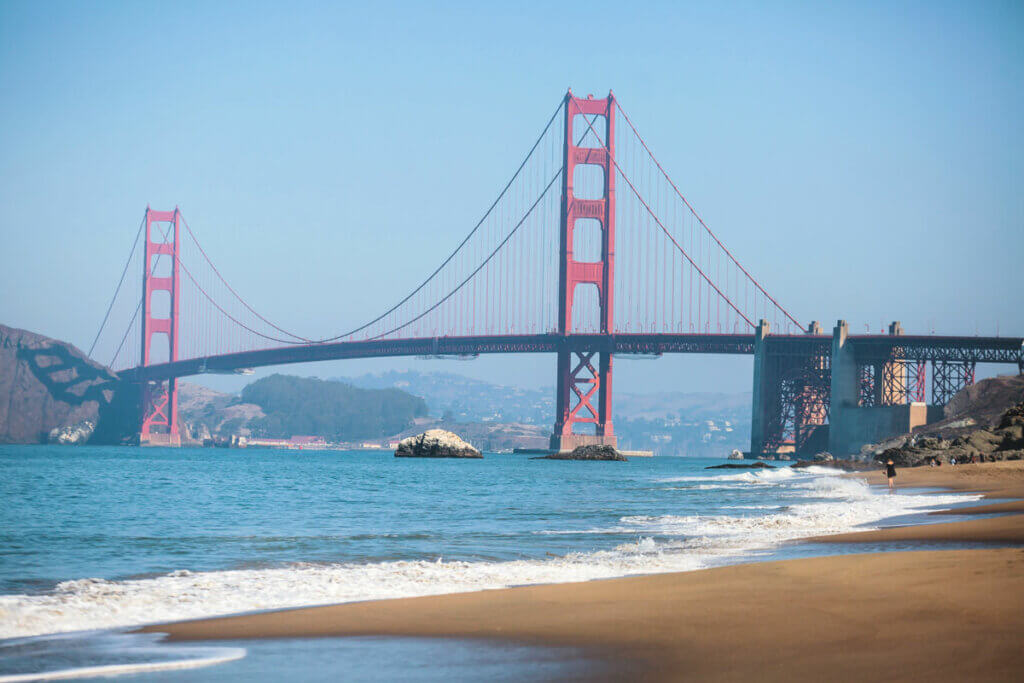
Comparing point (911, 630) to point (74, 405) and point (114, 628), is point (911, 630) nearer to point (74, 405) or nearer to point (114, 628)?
point (114, 628)

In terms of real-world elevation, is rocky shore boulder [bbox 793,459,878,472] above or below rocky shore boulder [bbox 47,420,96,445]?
above

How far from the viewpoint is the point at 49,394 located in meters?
111

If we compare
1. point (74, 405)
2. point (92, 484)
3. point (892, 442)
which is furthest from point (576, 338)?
point (74, 405)

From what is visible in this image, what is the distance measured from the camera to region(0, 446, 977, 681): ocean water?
687 centimetres

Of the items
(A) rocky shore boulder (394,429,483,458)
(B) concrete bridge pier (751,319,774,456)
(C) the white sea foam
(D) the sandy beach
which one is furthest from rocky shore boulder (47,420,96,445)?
(D) the sandy beach

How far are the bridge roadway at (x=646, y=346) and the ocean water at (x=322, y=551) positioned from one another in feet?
150

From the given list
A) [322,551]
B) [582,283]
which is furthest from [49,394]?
[322,551]

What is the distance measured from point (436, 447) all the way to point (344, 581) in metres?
53.8

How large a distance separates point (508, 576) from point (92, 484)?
25057mm

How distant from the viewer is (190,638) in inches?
292

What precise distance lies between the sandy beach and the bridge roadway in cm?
6434

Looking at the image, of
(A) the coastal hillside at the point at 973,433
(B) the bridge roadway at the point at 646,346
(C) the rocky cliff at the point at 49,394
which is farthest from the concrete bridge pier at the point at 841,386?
(C) the rocky cliff at the point at 49,394

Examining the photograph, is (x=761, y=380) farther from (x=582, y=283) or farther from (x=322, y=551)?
(x=322, y=551)

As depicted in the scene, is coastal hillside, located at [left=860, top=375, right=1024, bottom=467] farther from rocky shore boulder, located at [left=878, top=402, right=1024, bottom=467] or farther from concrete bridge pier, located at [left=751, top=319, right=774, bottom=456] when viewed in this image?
concrete bridge pier, located at [left=751, top=319, right=774, bottom=456]
